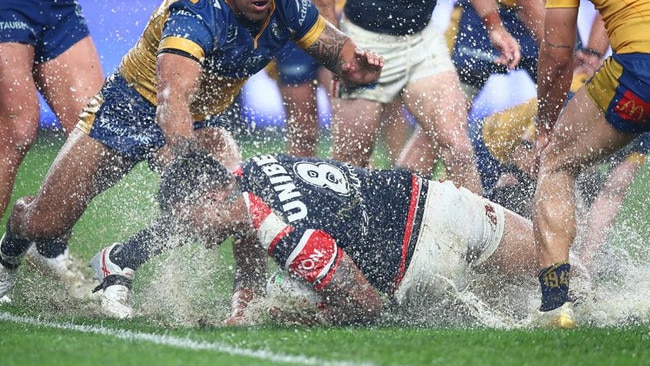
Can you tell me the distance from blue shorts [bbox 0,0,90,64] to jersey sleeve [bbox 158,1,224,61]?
129 centimetres

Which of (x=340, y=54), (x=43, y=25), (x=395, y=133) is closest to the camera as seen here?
(x=340, y=54)

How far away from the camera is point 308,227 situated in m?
5.21

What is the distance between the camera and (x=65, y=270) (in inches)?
266

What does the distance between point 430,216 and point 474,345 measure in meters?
0.80

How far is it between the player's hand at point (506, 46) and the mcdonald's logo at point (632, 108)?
2.23 meters

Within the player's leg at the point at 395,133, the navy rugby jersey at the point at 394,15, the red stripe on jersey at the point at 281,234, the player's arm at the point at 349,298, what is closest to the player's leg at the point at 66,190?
the red stripe on jersey at the point at 281,234

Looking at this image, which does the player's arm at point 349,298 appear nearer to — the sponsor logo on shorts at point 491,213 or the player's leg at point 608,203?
the sponsor logo on shorts at point 491,213

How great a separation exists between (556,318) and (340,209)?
41.0 inches

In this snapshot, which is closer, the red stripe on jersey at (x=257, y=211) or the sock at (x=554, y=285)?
the red stripe on jersey at (x=257, y=211)

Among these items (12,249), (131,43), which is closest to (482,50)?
(12,249)

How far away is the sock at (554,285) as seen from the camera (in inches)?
213

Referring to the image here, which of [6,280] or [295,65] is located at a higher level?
[295,65]

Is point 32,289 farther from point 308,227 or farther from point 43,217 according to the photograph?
point 308,227

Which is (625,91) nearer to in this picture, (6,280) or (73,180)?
(73,180)
